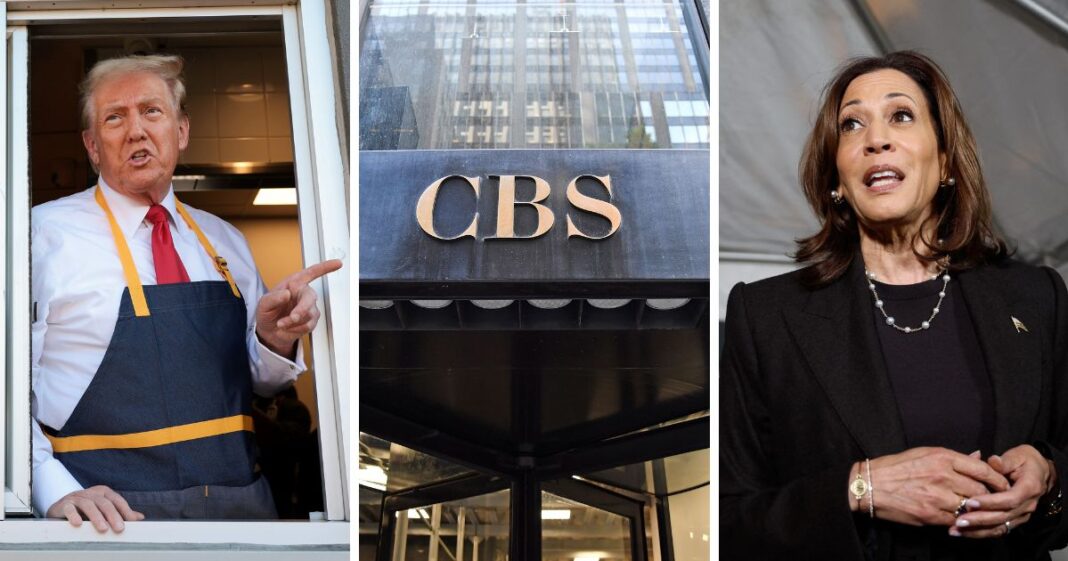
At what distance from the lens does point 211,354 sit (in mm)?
1959

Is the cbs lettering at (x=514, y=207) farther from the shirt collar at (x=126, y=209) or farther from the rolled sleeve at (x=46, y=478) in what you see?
the rolled sleeve at (x=46, y=478)

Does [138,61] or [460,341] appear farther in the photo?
[138,61]

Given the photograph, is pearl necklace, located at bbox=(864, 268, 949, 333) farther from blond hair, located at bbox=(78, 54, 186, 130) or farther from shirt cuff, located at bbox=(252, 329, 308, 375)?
blond hair, located at bbox=(78, 54, 186, 130)

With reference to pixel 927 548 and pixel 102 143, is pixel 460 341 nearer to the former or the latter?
pixel 927 548

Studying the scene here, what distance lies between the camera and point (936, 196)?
5.44ft

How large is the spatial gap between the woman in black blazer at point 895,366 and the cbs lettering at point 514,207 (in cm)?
28

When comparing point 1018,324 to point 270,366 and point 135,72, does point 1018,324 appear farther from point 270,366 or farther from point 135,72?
point 135,72

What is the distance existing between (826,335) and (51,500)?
1.30 metres

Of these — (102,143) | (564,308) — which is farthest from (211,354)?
(564,308)

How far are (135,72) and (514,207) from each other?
0.87 m

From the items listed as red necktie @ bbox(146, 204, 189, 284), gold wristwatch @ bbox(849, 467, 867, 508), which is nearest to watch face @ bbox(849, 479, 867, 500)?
gold wristwatch @ bbox(849, 467, 867, 508)

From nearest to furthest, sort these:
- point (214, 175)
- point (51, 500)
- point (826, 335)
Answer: point (826, 335), point (51, 500), point (214, 175)

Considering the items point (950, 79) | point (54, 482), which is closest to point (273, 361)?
point (54, 482)

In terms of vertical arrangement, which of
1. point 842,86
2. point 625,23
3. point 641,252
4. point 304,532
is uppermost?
point 625,23
